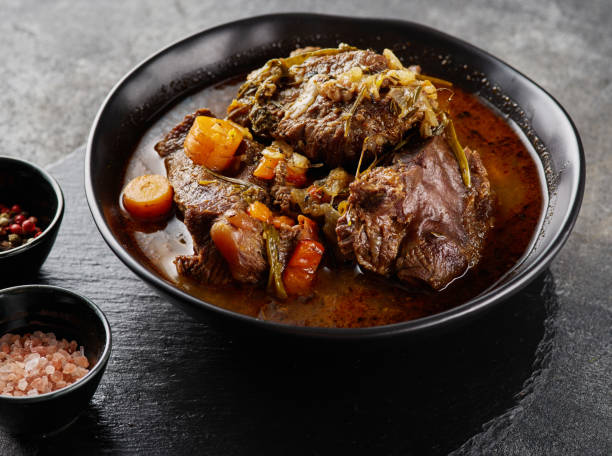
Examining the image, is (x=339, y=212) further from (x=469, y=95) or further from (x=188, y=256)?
(x=469, y=95)

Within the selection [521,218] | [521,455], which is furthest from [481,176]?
[521,455]

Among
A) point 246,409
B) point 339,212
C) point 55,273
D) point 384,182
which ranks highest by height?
point 384,182

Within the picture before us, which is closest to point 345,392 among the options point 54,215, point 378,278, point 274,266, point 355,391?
point 355,391

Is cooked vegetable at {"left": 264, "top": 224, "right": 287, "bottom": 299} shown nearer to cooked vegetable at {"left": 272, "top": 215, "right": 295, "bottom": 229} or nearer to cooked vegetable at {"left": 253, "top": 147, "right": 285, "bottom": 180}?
cooked vegetable at {"left": 272, "top": 215, "right": 295, "bottom": 229}

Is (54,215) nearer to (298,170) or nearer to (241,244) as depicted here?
(241,244)

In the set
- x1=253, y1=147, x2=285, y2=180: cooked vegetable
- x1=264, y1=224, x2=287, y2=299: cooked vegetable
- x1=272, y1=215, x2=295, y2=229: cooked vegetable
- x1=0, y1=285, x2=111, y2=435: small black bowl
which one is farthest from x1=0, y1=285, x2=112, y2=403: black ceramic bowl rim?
x1=253, y1=147, x2=285, y2=180: cooked vegetable
